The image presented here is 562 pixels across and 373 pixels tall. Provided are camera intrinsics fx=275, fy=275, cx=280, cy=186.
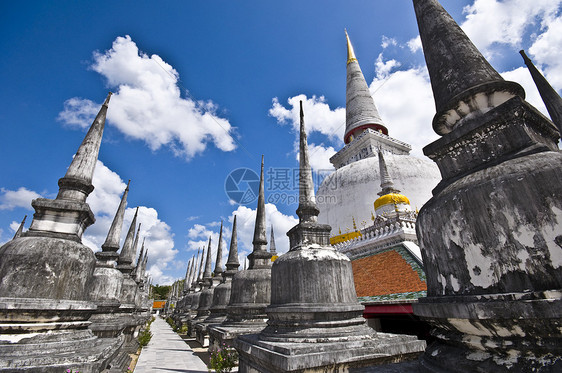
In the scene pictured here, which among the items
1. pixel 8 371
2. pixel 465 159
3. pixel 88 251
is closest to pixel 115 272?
Result: pixel 88 251

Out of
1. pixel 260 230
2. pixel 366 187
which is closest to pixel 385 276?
pixel 260 230

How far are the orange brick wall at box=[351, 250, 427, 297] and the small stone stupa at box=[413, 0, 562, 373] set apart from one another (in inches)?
281

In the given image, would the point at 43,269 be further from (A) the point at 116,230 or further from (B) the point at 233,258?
(B) the point at 233,258

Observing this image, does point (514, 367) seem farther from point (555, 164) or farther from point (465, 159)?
point (465, 159)

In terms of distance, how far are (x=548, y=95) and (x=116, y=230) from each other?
10706 millimetres

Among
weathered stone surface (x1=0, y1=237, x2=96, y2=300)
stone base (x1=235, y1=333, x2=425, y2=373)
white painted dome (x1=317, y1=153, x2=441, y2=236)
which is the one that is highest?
white painted dome (x1=317, y1=153, x2=441, y2=236)

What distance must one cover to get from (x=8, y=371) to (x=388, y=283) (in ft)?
32.1

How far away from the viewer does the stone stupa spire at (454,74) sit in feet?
7.72

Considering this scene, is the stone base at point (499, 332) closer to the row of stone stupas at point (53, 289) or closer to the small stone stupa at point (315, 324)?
the small stone stupa at point (315, 324)

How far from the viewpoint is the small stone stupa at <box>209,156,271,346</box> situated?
26.4ft

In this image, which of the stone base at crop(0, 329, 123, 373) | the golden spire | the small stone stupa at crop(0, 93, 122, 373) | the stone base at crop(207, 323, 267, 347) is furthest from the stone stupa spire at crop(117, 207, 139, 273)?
the golden spire

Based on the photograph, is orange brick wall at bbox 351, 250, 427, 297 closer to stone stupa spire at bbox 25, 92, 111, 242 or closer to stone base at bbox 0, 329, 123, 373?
stone base at bbox 0, 329, 123, 373

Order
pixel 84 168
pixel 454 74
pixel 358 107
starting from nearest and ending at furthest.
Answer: pixel 454 74
pixel 84 168
pixel 358 107

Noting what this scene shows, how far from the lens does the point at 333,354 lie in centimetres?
342
